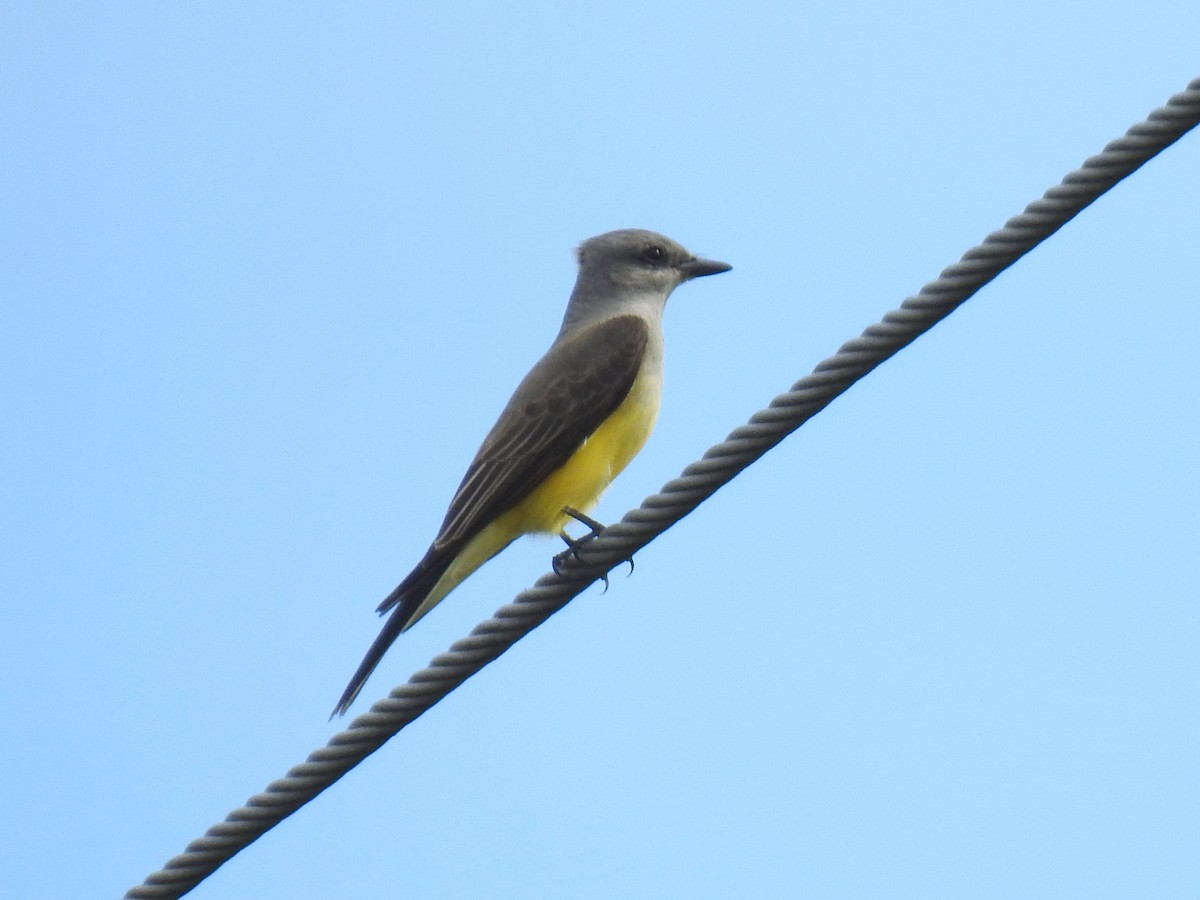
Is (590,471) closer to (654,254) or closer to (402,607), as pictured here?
(402,607)

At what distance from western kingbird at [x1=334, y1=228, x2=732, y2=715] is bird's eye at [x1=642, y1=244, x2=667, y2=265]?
0.91 m

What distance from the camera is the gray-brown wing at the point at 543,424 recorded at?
6707 millimetres

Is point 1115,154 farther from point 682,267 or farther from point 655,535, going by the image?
point 682,267

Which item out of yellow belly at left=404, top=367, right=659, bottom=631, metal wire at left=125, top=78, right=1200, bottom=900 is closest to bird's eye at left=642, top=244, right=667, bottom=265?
yellow belly at left=404, top=367, right=659, bottom=631

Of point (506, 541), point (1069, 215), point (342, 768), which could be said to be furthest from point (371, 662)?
point (1069, 215)

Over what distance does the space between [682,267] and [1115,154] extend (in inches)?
191

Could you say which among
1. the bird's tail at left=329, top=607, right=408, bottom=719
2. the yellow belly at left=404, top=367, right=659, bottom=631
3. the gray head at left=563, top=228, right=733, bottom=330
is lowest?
the bird's tail at left=329, top=607, right=408, bottom=719

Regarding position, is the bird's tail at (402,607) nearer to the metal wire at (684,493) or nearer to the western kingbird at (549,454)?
the western kingbird at (549,454)

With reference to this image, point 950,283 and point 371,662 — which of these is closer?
point 950,283

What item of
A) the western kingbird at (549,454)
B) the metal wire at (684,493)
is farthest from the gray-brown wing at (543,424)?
the metal wire at (684,493)

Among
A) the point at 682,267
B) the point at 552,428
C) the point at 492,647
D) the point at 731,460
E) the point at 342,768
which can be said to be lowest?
the point at 342,768

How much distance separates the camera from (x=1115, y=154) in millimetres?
3918

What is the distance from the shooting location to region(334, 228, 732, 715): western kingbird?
6512 mm

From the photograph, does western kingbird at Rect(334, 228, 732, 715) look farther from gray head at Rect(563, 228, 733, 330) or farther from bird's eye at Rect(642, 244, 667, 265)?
bird's eye at Rect(642, 244, 667, 265)
